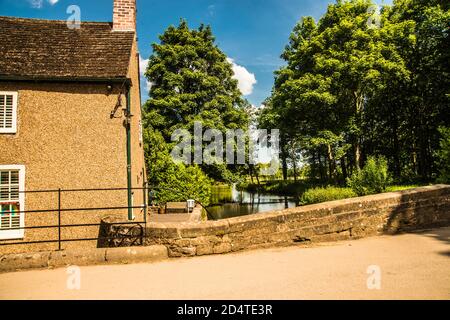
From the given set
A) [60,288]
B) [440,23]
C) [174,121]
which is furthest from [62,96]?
[440,23]

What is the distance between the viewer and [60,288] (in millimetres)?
4484

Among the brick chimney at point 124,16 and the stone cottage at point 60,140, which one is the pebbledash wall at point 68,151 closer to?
the stone cottage at point 60,140

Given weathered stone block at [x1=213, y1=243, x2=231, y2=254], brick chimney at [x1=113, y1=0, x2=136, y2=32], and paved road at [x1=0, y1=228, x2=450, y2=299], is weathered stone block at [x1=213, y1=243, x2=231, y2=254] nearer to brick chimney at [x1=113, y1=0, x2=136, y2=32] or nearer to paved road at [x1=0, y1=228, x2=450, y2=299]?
paved road at [x1=0, y1=228, x2=450, y2=299]

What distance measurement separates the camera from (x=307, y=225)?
20.6 feet

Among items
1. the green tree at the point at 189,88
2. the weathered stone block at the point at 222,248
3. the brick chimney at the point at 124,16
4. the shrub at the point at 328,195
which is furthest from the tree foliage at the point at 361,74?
the weathered stone block at the point at 222,248

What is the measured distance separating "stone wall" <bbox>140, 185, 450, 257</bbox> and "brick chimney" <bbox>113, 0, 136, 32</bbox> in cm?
1012

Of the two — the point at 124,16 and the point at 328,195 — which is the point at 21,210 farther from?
the point at 328,195

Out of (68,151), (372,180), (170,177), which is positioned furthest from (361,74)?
(68,151)

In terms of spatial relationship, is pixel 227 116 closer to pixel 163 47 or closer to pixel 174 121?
pixel 174 121

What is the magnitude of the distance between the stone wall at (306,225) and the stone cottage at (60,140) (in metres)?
4.47

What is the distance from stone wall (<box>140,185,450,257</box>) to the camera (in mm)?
5898

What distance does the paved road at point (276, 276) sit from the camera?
12.8ft

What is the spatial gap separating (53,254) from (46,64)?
25.0 ft

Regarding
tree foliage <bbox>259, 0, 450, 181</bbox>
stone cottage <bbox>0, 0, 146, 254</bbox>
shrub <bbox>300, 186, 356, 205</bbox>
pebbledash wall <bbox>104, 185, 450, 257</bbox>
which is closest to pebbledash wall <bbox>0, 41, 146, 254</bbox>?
stone cottage <bbox>0, 0, 146, 254</bbox>
